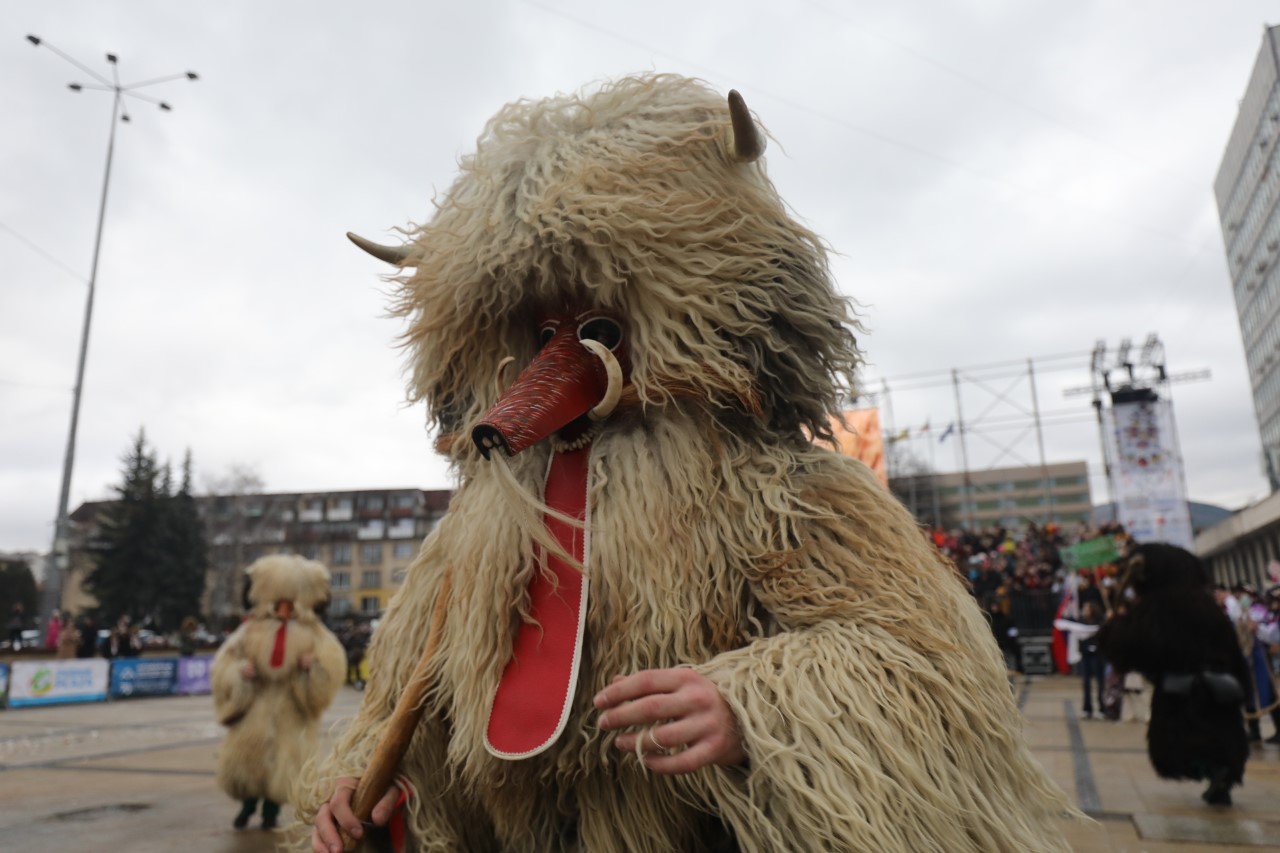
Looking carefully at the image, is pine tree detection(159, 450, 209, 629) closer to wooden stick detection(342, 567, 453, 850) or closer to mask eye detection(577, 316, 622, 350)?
wooden stick detection(342, 567, 453, 850)

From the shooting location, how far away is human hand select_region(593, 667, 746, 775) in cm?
117

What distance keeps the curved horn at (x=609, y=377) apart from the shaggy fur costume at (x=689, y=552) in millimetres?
53

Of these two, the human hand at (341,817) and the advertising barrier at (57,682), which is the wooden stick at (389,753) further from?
the advertising barrier at (57,682)

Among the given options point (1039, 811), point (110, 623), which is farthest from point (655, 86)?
point (110, 623)

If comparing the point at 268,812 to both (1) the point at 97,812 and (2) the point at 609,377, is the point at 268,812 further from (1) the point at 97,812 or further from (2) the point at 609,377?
(2) the point at 609,377

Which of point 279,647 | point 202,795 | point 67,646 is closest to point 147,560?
point 67,646

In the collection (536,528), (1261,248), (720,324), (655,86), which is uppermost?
(1261,248)

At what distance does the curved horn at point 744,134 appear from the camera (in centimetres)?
152

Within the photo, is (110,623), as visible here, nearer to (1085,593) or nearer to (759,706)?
(1085,593)

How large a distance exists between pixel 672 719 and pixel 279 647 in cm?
481

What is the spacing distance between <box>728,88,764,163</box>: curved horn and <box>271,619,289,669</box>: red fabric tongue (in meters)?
4.72

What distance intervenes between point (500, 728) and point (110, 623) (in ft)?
118

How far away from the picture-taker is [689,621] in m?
1.42

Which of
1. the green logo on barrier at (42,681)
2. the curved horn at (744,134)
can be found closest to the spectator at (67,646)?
the green logo on barrier at (42,681)
